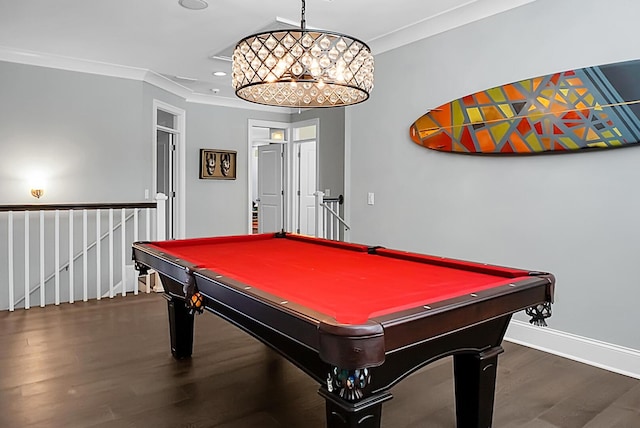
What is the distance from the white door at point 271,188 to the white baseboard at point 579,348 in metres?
4.96

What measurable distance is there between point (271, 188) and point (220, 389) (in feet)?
19.0

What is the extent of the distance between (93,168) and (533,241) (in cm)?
469

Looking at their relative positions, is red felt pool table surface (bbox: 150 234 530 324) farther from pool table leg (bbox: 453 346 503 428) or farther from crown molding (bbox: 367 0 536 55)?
crown molding (bbox: 367 0 536 55)

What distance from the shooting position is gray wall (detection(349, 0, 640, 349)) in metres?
2.80

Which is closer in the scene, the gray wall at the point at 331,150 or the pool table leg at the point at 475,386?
the pool table leg at the point at 475,386

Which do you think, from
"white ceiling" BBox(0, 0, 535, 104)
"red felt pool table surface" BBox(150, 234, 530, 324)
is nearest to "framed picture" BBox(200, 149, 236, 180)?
"white ceiling" BBox(0, 0, 535, 104)

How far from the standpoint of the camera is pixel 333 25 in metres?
3.88

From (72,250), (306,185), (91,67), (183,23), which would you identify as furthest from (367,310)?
(306,185)

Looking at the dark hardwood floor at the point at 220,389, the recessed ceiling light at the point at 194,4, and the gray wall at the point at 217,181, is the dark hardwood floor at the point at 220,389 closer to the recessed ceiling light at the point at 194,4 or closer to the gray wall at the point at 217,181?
the recessed ceiling light at the point at 194,4

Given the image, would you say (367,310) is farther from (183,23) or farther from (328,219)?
(328,219)

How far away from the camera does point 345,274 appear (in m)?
2.09

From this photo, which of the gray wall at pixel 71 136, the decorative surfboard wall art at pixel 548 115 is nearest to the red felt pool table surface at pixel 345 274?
the decorative surfboard wall art at pixel 548 115

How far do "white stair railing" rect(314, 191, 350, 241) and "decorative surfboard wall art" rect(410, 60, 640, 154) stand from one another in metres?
1.85

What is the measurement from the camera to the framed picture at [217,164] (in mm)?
6836
